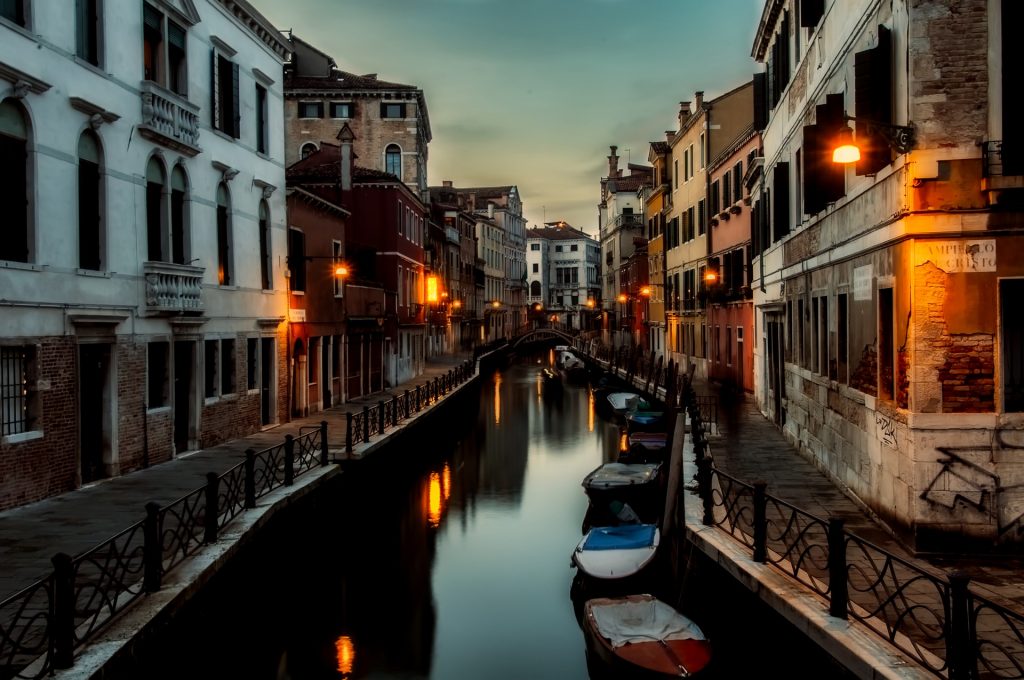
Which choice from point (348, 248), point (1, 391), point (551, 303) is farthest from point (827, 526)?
point (551, 303)

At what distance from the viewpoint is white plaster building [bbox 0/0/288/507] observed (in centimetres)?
1110

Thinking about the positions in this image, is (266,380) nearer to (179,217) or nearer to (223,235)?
(223,235)

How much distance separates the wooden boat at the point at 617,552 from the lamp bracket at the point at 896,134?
17.1 feet

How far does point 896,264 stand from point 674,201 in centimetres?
3025

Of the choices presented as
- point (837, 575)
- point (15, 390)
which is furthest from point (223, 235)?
point (837, 575)

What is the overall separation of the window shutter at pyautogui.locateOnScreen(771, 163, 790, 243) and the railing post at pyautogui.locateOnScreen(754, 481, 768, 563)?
8.67 metres

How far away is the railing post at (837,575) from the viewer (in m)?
6.66

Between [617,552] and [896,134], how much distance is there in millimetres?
5590

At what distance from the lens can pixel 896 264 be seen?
874cm

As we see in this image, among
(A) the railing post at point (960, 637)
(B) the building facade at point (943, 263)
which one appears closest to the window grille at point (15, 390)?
(B) the building facade at point (943, 263)

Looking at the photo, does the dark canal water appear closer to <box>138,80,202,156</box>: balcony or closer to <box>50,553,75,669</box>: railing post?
<box>50,553,75,669</box>: railing post

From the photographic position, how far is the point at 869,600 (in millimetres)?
7172

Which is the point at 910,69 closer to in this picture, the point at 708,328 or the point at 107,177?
the point at 107,177

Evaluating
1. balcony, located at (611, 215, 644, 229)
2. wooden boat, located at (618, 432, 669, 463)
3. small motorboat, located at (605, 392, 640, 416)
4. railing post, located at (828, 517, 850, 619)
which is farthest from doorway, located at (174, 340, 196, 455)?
balcony, located at (611, 215, 644, 229)
